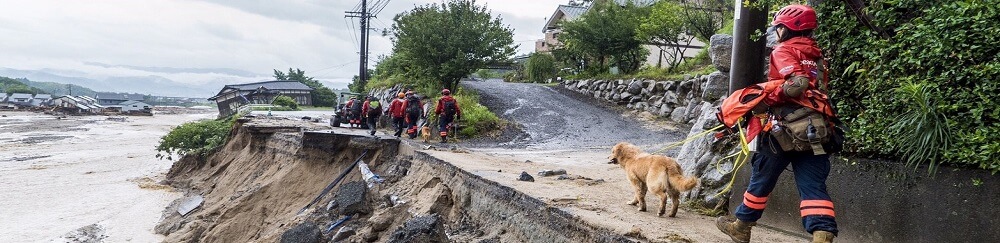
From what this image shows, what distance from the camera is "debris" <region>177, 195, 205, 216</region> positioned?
14123 mm

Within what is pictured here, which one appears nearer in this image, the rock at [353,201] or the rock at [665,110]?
the rock at [353,201]

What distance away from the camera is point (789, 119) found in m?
3.84

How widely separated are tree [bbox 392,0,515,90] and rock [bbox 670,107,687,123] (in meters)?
6.79

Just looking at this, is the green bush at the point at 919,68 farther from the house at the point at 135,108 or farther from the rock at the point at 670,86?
the house at the point at 135,108

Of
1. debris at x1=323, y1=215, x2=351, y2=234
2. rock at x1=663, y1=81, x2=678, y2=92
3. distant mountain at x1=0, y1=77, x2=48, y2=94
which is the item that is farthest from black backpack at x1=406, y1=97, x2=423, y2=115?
distant mountain at x1=0, y1=77, x2=48, y2=94

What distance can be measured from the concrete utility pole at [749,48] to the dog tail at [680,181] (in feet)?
3.07

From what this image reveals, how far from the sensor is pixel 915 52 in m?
3.86

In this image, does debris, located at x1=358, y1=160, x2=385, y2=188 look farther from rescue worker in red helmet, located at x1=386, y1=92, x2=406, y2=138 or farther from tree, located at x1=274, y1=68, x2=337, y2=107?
tree, located at x1=274, y1=68, x2=337, y2=107

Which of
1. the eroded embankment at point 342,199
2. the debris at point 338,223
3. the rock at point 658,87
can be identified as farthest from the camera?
the rock at point 658,87

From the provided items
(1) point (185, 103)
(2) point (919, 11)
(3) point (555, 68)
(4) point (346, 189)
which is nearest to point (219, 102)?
(3) point (555, 68)

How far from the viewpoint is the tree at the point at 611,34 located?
79.9 ft

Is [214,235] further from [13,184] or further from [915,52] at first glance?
[13,184]

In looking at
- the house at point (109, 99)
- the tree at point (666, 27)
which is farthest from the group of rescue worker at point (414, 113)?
the house at point (109, 99)

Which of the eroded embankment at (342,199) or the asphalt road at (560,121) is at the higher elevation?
the asphalt road at (560,121)
